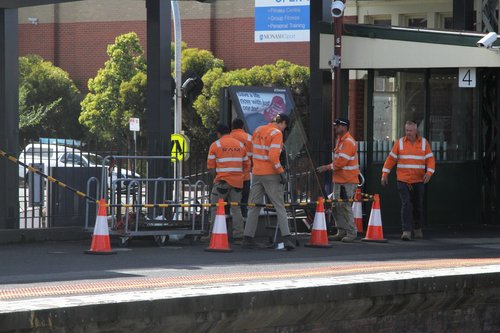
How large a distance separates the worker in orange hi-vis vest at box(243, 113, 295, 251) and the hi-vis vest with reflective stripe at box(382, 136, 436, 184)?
2527 millimetres

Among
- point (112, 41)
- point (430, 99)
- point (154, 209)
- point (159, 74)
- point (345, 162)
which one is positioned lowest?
point (154, 209)

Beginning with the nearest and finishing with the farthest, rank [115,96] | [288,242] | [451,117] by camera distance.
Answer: [288,242], [451,117], [115,96]

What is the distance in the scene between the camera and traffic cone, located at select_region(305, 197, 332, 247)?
15156 mm

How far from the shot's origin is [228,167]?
49.5ft

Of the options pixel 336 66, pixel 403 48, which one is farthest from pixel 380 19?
pixel 336 66

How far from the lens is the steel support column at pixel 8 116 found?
15.5 meters

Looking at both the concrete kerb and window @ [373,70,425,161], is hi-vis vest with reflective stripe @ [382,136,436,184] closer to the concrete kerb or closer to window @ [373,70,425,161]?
window @ [373,70,425,161]

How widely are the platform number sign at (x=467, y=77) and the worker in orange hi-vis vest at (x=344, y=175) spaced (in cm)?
258

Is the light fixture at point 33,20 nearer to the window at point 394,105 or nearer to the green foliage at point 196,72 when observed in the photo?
the green foliage at point 196,72

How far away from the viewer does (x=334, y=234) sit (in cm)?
1684

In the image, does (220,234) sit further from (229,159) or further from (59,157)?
(59,157)

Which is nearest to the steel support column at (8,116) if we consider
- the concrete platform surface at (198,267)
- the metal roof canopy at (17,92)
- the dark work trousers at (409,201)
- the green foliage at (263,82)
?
the metal roof canopy at (17,92)

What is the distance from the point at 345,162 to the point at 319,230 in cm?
116

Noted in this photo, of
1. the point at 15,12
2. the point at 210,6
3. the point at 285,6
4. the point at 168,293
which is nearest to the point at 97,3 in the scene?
the point at 210,6
